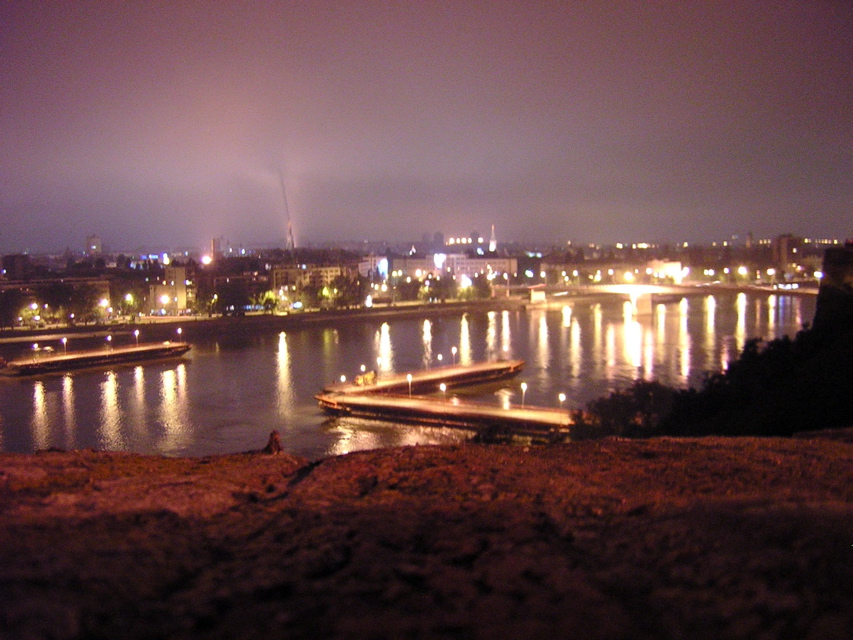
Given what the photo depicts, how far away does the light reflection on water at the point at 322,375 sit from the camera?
6.44 metres

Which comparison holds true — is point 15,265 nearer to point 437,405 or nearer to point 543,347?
point 543,347

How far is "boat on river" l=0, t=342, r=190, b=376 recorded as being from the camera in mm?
10055

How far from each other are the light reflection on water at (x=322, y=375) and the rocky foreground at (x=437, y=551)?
415cm

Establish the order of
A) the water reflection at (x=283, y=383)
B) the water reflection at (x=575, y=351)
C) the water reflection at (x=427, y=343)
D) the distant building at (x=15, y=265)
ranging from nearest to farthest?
the water reflection at (x=283, y=383) < the water reflection at (x=575, y=351) < the water reflection at (x=427, y=343) < the distant building at (x=15, y=265)

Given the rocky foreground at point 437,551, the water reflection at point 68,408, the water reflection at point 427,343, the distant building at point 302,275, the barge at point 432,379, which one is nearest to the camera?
the rocky foreground at point 437,551

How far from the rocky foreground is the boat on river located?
9.27 metres

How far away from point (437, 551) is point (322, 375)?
8.26 metres

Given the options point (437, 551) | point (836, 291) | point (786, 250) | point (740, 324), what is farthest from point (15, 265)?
point (786, 250)

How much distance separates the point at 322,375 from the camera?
9352 mm

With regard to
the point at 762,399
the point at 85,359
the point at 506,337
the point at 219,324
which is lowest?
the point at 506,337

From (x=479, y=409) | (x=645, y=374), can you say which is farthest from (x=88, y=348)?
(x=645, y=374)

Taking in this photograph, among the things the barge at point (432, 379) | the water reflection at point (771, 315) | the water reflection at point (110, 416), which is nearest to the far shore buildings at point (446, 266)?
the water reflection at point (771, 315)

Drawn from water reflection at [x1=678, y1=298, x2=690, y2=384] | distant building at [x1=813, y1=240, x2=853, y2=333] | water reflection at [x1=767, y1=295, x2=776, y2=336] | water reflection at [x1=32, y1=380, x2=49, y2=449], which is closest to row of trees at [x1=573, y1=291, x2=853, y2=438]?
distant building at [x1=813, y1=240, x2=853, y2=333]

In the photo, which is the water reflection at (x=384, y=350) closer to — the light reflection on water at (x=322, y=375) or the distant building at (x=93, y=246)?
the light reflection on water at (x=322, y=375)
